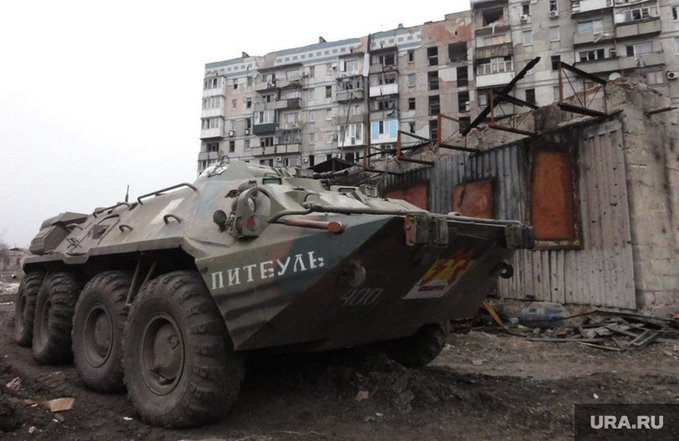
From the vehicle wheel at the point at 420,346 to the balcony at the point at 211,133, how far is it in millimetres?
38471

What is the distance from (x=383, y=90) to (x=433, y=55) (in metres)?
4.14

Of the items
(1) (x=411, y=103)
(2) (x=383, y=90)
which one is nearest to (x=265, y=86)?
(2) (x=383, y=90)

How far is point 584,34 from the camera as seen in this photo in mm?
29828

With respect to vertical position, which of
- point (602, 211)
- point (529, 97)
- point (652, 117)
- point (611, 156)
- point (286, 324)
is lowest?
point (286, 324)

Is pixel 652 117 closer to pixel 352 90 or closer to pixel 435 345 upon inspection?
pixel 435 345

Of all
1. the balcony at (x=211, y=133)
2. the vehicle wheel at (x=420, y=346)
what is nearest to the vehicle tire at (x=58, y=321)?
the vehicle wheel at (x=420, y=346)

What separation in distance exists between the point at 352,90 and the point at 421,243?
114 ft

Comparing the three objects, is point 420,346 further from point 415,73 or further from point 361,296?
point 415,73

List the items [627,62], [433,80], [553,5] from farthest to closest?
[433,80]
[553,5]
[627,62]

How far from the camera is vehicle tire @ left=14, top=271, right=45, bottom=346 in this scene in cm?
714

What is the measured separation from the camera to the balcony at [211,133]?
4179 cm

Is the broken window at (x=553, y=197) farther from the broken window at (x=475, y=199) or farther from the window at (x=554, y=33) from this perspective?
the window at (x=554, y=33)

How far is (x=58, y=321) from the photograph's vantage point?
20.3ft

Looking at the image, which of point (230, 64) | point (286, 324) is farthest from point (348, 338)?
point (230, 64)
